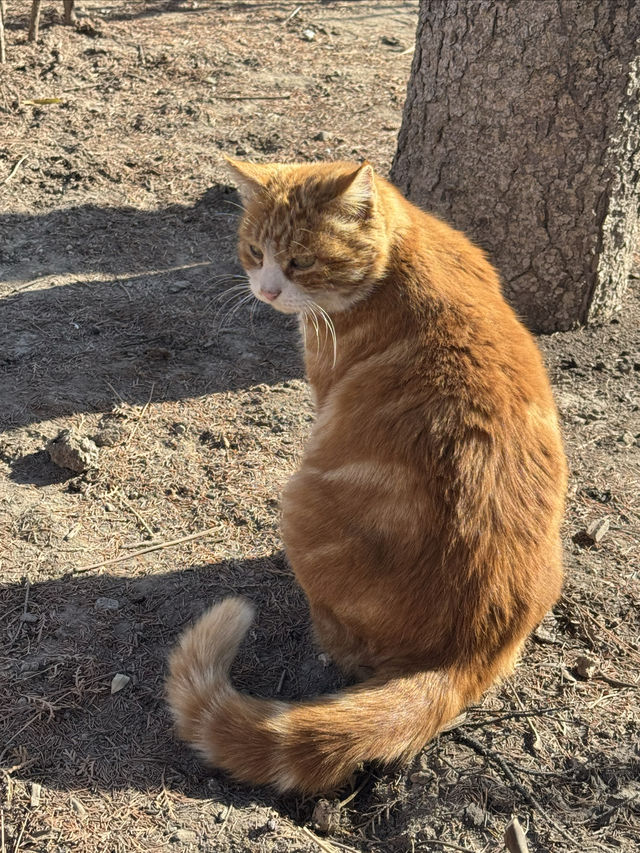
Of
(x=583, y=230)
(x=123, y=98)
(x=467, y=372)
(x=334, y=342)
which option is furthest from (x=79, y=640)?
(x=123, y=98)

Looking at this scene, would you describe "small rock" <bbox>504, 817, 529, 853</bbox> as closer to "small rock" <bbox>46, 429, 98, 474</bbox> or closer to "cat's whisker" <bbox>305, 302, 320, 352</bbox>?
"cat's whisker" <bbox>305, 302, 320, 352</bbox>

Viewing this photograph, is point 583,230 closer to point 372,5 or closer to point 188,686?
point 188,686

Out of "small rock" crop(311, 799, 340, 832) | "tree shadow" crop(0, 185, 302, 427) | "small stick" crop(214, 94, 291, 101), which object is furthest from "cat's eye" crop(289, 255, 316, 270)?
"small stick" crop(214, 94, 291, 101)

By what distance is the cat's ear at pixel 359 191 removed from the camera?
9.17ft

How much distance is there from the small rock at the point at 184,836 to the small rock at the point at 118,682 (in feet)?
1.96

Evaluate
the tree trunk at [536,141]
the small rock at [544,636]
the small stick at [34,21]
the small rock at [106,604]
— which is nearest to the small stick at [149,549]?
the small rock at [106,604]

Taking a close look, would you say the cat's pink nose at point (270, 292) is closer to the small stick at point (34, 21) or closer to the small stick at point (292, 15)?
the small stick at point (34, 21)

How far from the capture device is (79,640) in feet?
10.1

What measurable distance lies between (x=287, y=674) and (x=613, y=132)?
10.3ft

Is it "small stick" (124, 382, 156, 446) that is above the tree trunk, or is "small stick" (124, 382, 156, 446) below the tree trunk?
below

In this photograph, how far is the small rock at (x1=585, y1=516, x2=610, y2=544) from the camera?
3598 millimetres

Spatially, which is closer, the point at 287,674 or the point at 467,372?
the point at 467,372

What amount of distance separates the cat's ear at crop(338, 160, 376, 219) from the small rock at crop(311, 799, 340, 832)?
6.43 ft

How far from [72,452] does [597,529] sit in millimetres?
2362
